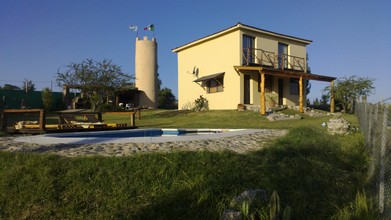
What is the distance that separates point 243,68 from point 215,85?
3.83 meters

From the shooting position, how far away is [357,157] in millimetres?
6508

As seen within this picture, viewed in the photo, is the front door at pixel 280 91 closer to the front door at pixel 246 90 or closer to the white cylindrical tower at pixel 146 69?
the front door at pixel 246 90

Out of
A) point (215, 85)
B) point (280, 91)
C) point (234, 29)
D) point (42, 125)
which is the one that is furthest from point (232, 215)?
point (280, 91)

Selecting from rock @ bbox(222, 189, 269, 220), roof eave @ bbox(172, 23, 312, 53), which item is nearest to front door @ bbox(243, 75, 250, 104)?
roof eave @ bbox(172, 23, 312, 53)

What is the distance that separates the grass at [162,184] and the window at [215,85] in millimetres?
17094

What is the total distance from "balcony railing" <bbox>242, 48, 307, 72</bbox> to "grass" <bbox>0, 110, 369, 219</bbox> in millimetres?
16506

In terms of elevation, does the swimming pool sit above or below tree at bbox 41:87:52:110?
below

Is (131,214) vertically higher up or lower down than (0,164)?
lower down

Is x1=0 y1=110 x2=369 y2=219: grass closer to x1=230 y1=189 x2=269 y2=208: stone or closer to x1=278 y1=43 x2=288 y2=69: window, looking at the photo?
x1=230 y1=189 x2=269 y2=208: stone

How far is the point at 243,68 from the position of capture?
20.0m

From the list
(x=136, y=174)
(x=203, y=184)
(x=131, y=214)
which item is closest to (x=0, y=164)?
(x=136, y=174)

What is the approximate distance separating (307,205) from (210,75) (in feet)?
64.7

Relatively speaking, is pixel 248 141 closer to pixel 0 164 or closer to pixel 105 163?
pixel 105 163

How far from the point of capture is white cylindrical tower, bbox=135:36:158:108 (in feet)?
109
